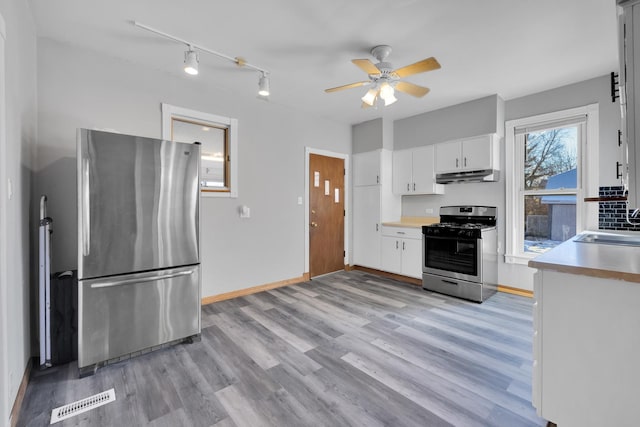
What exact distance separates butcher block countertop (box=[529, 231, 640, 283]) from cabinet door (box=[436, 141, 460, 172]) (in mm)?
2568

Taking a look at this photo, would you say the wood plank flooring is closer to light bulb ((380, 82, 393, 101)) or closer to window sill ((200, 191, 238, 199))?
window sill ((200, 191, 238, 199))

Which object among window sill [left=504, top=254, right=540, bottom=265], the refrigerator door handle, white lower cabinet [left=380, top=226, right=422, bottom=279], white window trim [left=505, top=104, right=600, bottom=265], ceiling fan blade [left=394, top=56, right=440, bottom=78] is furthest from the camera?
white lower cabinet [left=380, top=226, right=422, bottom=279]

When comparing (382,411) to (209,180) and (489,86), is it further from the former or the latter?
(489,86)

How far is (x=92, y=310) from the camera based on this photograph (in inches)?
81.4

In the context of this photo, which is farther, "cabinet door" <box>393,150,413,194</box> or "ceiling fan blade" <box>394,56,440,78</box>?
"cabinet door" <box>393,150,413,194</box>

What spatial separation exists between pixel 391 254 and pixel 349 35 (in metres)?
3.20

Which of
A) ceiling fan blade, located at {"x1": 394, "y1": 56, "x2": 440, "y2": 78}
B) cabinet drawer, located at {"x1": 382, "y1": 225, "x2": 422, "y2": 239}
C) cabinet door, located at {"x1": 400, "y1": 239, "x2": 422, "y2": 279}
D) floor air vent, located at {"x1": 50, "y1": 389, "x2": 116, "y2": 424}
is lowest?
floor air vent, located at {"x1": 50, "y1": 389, "x2": 116, "y2": 424}

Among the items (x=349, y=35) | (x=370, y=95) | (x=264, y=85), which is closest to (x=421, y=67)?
(x=370, y=95)

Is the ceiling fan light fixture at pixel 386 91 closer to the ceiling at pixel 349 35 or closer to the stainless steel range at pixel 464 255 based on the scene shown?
the ceiling at pixel 349 35

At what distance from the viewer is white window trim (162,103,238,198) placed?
3113 millimetres

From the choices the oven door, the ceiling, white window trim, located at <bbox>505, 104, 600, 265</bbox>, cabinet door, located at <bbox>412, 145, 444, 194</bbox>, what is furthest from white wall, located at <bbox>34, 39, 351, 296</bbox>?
white window trim, located at <bbox>505, 104, 600, 265</bbox>

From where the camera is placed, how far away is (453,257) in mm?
3783

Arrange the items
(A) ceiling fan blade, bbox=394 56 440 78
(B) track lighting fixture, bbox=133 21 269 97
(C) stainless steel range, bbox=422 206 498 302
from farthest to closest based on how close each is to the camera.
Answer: (C) stainless steel range, bbox=422 206 498 302, (B) track lighting fixture, bbox=133 21 269 97, (A) ceiling fan blade, bbox=394 56 440 78

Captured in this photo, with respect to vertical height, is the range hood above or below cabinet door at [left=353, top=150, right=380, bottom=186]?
below
